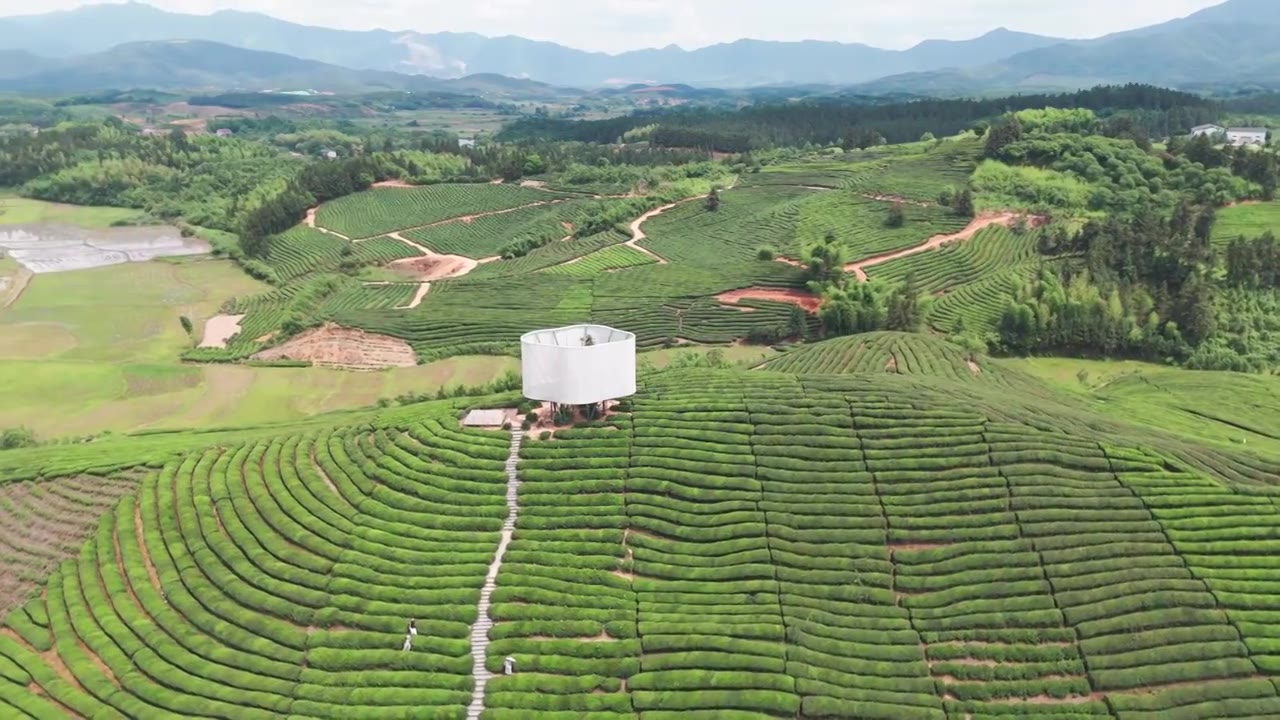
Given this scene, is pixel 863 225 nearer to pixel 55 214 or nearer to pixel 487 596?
pixel 487 596

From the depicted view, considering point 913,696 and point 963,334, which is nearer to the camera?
point 913,696

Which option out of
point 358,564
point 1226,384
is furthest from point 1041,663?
point 1226,384

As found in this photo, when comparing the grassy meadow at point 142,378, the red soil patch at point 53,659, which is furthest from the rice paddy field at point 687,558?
the grassy meadow at point 142,378

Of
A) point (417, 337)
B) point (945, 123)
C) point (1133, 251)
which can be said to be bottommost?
point (417, 337)

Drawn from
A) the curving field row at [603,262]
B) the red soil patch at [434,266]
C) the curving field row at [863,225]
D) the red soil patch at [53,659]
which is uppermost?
the curving field row at [863,225]

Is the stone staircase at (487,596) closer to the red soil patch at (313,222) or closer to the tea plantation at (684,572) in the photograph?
the tea plantation at (684,572)

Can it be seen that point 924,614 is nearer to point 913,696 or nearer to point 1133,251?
point 913,696

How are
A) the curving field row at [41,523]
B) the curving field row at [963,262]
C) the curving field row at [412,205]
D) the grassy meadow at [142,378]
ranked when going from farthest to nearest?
the curving field row at [412,205]
the curving field row at [963,262]
the grassy meadow at [142,378]
the curving field row at [41,523]
